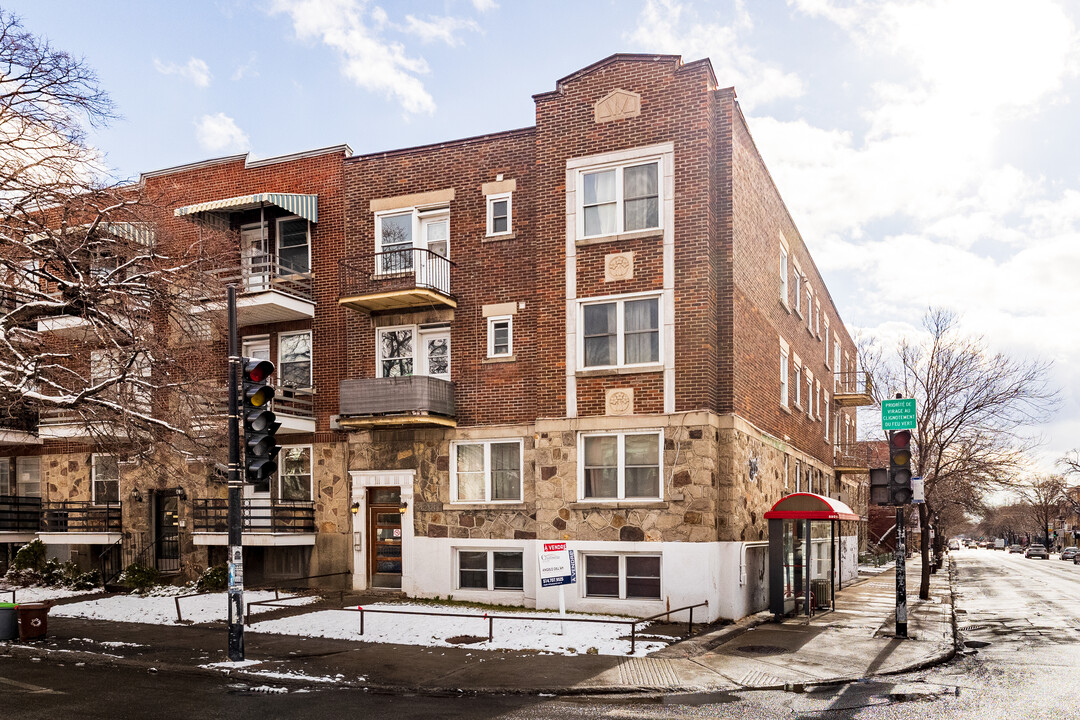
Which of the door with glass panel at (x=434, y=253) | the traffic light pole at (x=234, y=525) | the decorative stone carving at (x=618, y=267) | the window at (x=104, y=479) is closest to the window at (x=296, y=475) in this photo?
the door with glass panel at (x=434, y=253)

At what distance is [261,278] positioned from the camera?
2375cm

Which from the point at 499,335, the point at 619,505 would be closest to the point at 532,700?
the point at 619,505

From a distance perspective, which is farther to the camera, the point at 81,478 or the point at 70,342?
the point at 81,478

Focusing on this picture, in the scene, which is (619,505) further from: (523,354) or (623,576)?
(523,354)

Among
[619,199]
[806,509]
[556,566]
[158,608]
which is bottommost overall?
[158,608]

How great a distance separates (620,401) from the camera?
19922 mm

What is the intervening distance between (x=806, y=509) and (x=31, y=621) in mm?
15546

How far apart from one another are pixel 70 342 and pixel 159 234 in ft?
23.2

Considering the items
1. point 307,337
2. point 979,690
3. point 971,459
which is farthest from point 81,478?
point 971,459

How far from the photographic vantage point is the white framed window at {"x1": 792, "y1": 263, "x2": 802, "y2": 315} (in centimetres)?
2864

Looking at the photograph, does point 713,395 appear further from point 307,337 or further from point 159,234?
point 159,234

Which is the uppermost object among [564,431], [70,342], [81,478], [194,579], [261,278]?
[261,278]

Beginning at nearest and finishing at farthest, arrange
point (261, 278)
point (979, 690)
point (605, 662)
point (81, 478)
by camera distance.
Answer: point (979, 690) → point (605, 662) → point (261, 278) → point (81, 478)

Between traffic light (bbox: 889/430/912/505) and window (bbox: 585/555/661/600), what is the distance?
520 cm
